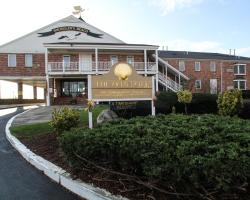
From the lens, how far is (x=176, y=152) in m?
5.16

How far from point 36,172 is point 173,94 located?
9.67m

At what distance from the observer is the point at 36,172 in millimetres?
8469

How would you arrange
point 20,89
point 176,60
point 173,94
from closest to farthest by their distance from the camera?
1. point 173,94
2. point 20,89
3. point 176,60

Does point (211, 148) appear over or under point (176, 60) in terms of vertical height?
under

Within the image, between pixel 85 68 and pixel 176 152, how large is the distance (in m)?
35.8

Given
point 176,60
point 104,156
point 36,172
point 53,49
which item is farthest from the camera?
point 176,60

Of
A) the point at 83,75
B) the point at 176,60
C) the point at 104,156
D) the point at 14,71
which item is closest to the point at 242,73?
the point at 176,60

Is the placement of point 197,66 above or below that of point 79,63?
above

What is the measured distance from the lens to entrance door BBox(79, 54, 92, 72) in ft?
132

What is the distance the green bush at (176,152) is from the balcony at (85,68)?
1279 inches

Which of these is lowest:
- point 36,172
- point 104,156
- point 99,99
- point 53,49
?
point 36,172

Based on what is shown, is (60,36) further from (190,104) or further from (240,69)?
(190,104)

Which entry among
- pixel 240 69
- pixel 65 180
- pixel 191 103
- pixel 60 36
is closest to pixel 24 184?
pixel 65 180

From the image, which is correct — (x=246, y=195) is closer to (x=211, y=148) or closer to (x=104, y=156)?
(x=211, y=148)
